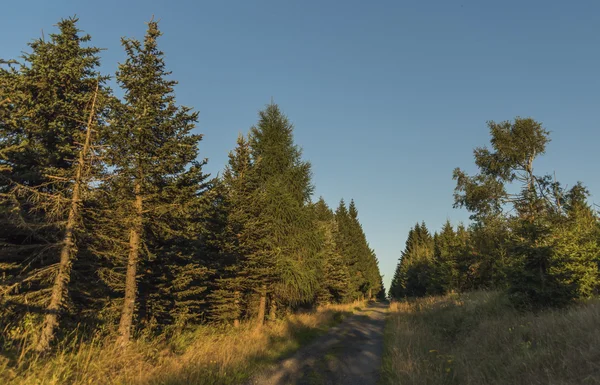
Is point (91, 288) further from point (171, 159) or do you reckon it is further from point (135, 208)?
point (171, 159)

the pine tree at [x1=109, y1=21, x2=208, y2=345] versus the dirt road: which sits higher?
the pine tree at [x1=109, y1=21, x2=208, y2=345]

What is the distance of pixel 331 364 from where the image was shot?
1052 centimetres

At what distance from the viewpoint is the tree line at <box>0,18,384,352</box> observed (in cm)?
979

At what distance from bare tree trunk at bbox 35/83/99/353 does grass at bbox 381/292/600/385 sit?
31.4ft

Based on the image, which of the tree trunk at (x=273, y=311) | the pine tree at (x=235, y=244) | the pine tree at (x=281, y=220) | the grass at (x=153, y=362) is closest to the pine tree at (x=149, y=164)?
the grass at (x=153, y=362)

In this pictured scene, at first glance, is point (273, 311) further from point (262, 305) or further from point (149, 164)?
point (149, 164)

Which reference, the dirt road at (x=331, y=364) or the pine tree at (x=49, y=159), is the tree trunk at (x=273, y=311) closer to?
the dirt road at (x=331, y=364)

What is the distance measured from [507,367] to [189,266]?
11805 millimetres

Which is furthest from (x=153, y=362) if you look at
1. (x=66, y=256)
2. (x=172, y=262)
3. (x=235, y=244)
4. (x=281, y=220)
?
(x=281, y=220)

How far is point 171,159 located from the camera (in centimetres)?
1151

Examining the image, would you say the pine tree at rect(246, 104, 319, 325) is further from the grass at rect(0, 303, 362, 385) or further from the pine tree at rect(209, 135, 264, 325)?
the grass at rect(0, 303, 362, 385)

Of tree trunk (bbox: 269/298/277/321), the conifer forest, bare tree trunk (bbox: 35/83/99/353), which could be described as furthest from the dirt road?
bare tree trunk (bbox: 35/83/99/353)

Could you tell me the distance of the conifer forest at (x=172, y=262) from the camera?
765cm

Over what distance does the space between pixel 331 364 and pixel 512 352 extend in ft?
18.0
